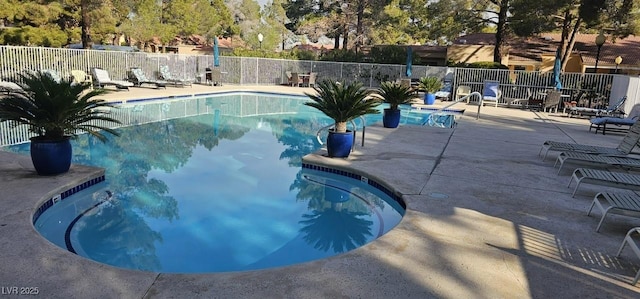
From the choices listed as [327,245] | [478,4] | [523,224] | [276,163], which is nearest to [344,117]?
[276,163]

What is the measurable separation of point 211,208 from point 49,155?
2.14 metres

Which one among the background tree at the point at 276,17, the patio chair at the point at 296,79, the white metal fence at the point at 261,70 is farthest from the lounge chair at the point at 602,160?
the background tree at the point at 276,17

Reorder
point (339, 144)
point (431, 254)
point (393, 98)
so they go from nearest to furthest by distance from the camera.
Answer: point (431, 254), point (339, 144), point (393, 98)

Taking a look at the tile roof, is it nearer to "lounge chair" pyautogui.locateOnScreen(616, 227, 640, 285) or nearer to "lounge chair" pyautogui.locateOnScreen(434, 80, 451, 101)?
"lounge chair" pyautogui.locateOnScreen(434, 80, 451, 101)

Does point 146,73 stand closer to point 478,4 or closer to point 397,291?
point 478,4

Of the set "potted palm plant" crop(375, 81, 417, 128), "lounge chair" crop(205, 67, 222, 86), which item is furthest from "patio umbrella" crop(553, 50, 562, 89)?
"lounge chair" crop(205, 67, 222, 86)

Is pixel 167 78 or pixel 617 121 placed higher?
pixel 167 78

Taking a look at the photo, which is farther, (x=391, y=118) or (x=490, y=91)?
(x=490, y=91)

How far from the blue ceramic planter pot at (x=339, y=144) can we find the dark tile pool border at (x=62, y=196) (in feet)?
11.6

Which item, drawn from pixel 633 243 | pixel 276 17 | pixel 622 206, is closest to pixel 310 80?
pixel 622 206

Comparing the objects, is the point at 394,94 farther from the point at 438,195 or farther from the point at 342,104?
the point at 438,195

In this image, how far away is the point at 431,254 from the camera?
3.76 m

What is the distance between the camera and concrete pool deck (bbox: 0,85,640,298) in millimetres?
3105

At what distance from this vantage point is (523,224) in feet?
15.0
